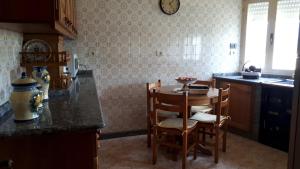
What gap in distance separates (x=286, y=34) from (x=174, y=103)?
7.10 ft

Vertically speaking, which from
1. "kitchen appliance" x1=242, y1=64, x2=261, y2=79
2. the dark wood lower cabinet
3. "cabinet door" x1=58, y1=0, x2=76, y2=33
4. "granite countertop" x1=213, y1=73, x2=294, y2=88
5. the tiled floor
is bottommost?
the tiled floor

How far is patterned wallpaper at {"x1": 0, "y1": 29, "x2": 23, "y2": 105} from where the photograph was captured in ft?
5.30

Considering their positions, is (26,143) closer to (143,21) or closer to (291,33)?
(143,21)

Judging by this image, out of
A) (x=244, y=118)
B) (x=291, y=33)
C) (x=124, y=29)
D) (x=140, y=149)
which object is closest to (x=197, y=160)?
(x=140, y=149)

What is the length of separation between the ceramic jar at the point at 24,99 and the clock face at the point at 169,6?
2.55 meters

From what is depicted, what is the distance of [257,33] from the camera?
3.90 meters

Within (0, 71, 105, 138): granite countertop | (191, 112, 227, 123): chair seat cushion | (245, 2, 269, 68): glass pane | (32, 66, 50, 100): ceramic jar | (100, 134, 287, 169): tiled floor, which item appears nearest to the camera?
(0, 71, 105, 138): granite countertop

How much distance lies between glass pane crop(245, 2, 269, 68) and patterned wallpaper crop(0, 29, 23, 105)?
3.32m

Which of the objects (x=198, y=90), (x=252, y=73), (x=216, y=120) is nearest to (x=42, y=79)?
(x=198, y=90)

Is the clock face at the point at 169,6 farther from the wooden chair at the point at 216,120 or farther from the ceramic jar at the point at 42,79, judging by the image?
the ceramic jar at the point at 42,79

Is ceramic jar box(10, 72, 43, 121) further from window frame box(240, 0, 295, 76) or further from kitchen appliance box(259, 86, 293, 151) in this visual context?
window frame box(240, 0, 295, 76)

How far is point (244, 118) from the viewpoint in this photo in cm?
355

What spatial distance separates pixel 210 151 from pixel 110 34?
1.96 m

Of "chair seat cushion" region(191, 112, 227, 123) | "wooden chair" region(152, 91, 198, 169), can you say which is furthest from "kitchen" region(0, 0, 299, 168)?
"chair seat cushion" region(191, 112, 227, 123)
